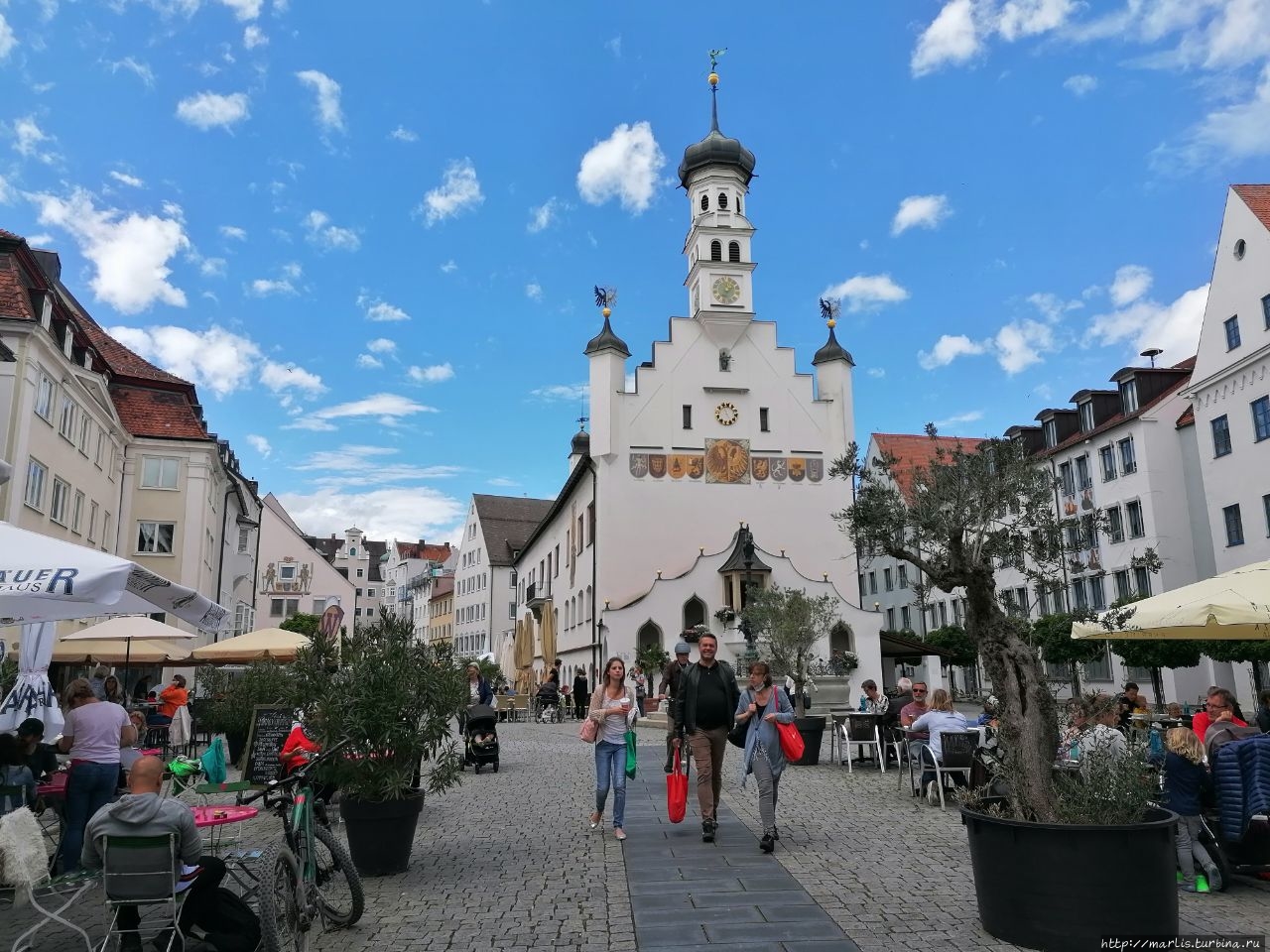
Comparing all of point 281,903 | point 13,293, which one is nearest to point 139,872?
point 281,903

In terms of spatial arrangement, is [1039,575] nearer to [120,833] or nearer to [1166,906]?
[1166,906]

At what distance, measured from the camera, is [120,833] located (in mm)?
4934

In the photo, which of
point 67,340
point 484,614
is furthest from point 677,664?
point 484,614

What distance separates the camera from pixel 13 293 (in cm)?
2175

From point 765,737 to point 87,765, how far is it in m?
5.95

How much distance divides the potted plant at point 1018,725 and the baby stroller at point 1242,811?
1863 millimetres

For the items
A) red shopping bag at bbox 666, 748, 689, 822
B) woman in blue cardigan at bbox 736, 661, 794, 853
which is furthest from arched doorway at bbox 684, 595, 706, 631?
woman in blue cardigan at bbox 736, 661, 794, 853

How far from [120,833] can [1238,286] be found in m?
35.9

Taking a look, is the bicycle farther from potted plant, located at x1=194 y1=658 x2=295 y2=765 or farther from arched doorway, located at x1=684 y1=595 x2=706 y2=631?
arched doorway, located at x1=684 y1=595 x2=706 y2=631

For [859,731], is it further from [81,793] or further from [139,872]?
[139,872]

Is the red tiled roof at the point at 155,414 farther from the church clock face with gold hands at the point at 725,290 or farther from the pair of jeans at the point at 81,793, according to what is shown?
the pair of jeans at the point at 81,793

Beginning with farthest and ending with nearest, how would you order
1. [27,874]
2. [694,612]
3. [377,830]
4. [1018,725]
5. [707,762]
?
[694,612] < [707,762] < [377,830] < [1018,725] < [27,874]

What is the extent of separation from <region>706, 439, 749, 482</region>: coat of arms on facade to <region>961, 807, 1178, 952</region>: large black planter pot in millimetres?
35502

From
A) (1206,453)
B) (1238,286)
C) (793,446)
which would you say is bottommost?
(1206,453)
